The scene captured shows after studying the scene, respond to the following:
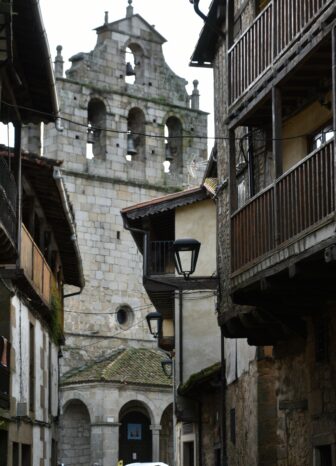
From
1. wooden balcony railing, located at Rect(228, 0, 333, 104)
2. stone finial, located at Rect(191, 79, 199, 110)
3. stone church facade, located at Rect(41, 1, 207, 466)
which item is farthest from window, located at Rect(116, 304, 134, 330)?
wooden balcony railing, located at Rect(228, 0, 333, 104)

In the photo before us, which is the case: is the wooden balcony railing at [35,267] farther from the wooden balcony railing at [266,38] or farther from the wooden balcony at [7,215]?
the wooden balcony railing at [266,38]

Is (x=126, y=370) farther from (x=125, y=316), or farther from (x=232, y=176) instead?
(x=232, y=176)

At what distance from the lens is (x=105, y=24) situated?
51.8m

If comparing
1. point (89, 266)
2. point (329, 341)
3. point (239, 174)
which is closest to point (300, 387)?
point (329, 341)

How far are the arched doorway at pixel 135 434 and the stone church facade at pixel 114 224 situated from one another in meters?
0.04

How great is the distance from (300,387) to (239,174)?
4.40m

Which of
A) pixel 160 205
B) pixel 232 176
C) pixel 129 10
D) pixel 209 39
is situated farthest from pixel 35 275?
pixel 129 10

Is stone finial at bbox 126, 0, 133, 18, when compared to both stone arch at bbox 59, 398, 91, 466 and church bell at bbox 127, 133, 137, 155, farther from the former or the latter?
stone arch at bbox 59, 398, 91, 466

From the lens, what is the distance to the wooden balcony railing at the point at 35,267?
21.8 meters

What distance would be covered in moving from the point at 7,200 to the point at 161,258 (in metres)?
10.3

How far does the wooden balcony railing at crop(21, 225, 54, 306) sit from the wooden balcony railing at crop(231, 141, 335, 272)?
631 centimetres

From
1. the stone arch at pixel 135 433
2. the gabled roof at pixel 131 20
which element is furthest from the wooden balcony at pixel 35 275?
the gabled roof at pixel 131 20

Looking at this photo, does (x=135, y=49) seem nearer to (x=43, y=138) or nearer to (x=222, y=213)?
(x=43, y=138)

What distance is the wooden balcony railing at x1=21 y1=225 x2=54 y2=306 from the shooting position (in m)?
21.8
